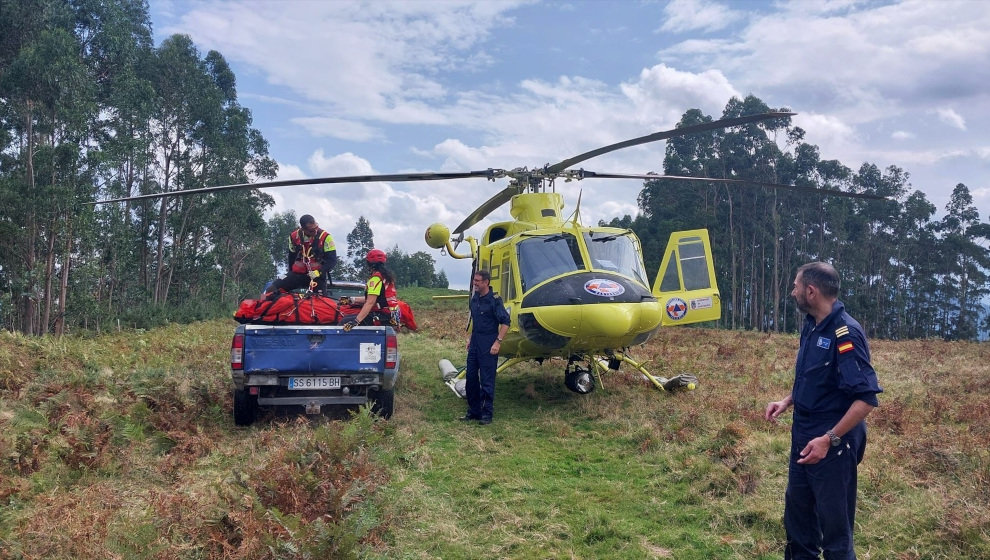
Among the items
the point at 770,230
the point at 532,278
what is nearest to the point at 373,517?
the point at 532,278

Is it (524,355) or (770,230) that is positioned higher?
(770,230)

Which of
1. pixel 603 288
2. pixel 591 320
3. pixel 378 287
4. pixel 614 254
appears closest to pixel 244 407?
pixel 378 287

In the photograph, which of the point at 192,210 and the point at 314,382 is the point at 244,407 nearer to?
the point at 314,382

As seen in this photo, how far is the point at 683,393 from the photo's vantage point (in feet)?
29.6

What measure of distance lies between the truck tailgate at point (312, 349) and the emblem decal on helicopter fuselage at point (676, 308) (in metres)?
4.23

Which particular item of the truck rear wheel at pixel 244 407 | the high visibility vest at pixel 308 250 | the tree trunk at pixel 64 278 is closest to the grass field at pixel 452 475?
the truck rear wheel at pixel 244 407

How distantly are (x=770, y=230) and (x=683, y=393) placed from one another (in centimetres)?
4297

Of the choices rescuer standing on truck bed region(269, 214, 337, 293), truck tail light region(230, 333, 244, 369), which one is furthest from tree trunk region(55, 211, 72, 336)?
truck tail light region(230, 333, 244, 369)

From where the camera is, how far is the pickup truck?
23.0 feet

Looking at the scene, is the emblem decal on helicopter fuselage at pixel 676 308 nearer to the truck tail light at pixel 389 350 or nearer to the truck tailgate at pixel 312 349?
the truck tail light at pixel 389 350

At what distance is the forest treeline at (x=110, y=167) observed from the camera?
2098 centimetres

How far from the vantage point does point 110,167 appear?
79.4ft

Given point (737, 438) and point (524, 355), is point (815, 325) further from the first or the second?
point (524, 355)

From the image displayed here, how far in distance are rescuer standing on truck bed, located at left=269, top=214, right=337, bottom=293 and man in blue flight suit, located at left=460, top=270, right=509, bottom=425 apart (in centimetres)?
212
